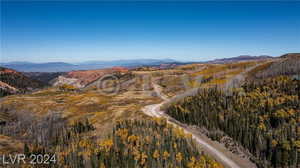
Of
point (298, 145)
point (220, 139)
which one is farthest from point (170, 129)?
point (298, 145)

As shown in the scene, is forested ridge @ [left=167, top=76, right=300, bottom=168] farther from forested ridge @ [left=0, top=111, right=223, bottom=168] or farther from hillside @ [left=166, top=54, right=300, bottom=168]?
forested ridge @ [left=0, top=111, right=223, bottom=168]

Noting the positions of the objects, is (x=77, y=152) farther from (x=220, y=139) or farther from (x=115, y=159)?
(x=220, y=139)

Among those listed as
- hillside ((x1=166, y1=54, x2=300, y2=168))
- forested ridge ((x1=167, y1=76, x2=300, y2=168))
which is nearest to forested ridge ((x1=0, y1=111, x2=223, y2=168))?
hillside ((x1=166, y1=54, x2=300, y2=168))

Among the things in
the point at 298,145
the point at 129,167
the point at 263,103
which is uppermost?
the point at 263,103

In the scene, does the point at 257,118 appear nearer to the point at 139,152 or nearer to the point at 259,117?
the point at 259,117

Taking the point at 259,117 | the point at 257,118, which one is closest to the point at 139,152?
the point at 257,118

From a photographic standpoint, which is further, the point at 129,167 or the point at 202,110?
the point at 202,110

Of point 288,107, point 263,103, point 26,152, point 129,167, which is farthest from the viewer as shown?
point 263,103

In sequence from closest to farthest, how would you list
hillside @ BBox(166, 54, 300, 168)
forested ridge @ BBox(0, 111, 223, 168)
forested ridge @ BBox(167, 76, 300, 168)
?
forested ridge @ BBox(0, 111, 223, 168), forested ridge @ BBox(167, 76, 300, 168), hillside @ BBox(166, 54, 300, 168)

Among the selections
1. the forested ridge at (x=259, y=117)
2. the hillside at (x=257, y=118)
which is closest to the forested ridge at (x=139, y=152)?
the hillside at (x=257, y=118)
